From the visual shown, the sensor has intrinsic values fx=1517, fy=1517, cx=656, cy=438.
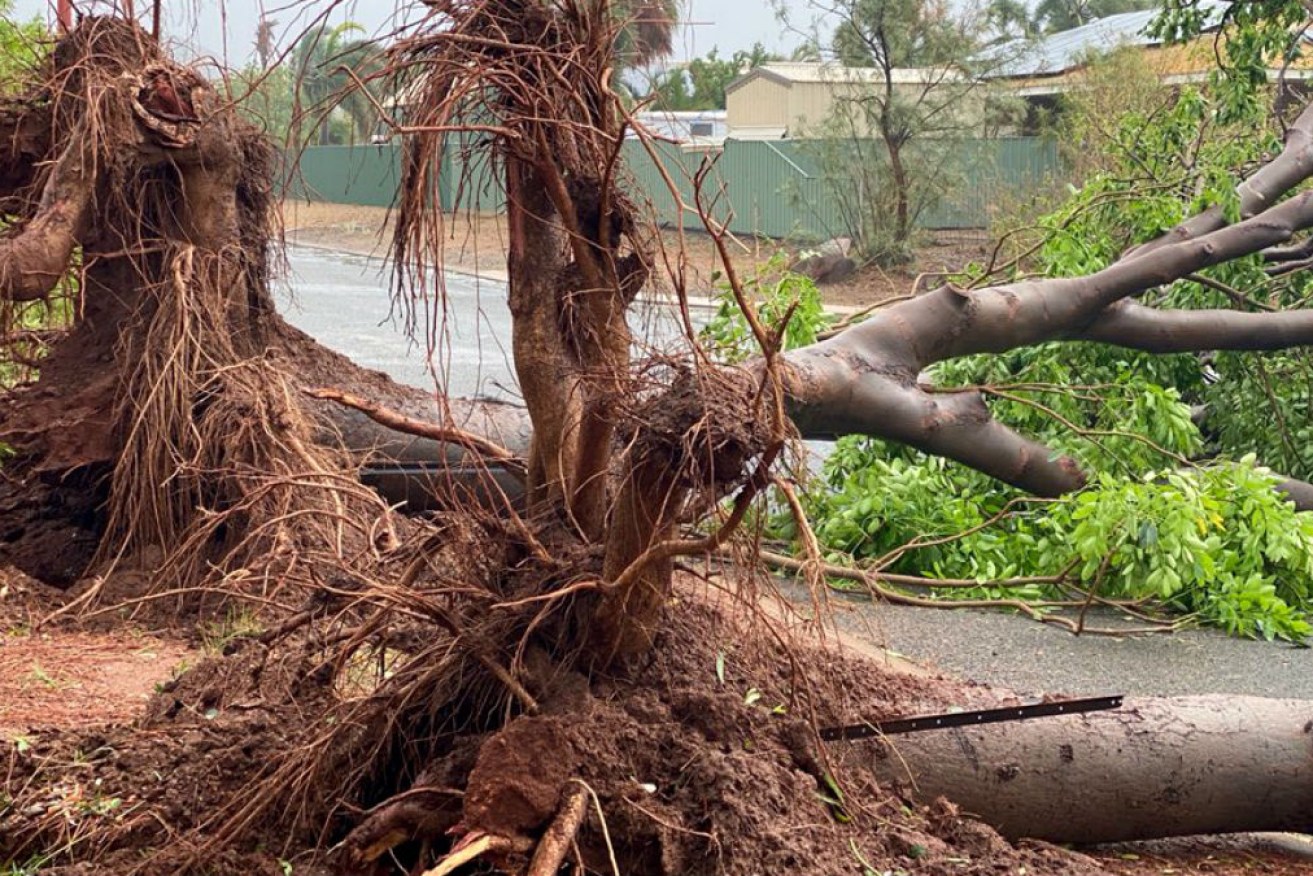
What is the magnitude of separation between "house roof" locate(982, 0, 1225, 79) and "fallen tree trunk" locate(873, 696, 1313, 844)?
19.9 m

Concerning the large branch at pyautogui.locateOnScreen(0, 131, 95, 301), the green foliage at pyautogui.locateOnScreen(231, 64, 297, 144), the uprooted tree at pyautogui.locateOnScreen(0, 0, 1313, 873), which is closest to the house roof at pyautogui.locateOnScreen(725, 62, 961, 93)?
the green foliage at pyautogui.locateOnScreen(231, 64, 297, 144)

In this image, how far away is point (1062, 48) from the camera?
31828 mm

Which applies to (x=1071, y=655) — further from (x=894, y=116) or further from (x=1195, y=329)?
(x=894, y=116)

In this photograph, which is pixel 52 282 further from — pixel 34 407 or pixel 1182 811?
pixel 1182 811

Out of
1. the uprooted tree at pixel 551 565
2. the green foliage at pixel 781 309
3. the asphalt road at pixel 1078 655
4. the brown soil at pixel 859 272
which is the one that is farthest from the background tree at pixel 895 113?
the uprooted tree at pixel 551 565

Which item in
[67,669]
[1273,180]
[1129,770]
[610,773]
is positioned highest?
[1273,180]

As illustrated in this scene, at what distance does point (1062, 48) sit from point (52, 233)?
28379mm

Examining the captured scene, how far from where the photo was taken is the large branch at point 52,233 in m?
6.70

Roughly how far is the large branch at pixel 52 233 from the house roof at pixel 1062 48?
62.6ft

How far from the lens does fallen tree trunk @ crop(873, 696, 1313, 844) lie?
4.27m

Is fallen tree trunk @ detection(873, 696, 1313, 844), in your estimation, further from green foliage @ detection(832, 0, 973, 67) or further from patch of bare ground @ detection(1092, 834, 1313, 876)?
green foliage @ detection(832, 0, 973, 67)

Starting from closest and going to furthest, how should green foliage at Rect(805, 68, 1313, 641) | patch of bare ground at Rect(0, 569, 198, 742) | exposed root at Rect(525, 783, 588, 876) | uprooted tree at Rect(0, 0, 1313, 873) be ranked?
exposed root at Rect(525, 783, 588, 876) < uprooted tree at Rect(0, 0, 1313, 873) < patch of bare ground at Rect(0, 569, 198, 742) < green foliage at Rect(805, 68, 1313, 641)

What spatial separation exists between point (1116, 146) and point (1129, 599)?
3.81m

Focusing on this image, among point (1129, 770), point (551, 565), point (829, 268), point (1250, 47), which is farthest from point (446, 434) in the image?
point (829, 268)
